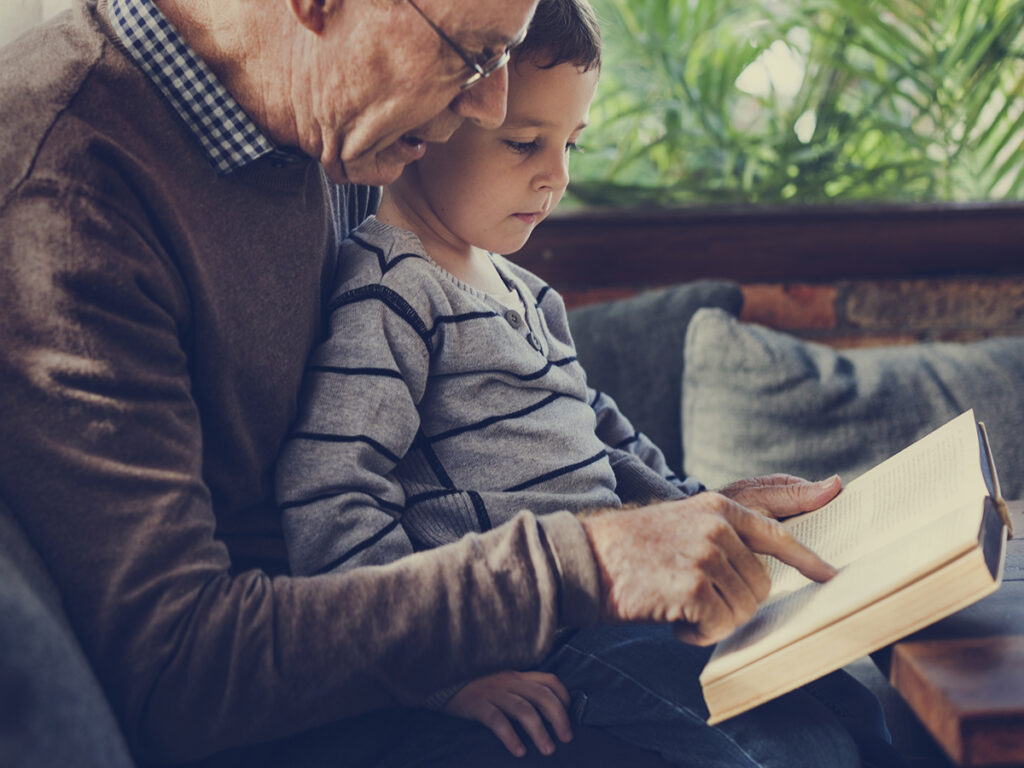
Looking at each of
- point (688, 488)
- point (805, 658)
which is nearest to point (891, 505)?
point (805, 658)

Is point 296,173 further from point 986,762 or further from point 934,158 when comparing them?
point 934,158

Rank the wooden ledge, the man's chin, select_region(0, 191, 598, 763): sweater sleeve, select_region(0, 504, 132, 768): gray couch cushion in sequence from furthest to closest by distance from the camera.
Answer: the wooden ledge < the man's chin < select_region(0, 191, 598, 763): sweater sleeve < select_region(0, 504, 132, 768): gray couch cushion

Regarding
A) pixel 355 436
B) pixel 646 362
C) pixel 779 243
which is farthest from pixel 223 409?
pixel 779 243

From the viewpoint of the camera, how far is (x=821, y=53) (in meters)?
2.27

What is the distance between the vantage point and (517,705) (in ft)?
2.78

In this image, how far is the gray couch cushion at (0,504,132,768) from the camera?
0.53m

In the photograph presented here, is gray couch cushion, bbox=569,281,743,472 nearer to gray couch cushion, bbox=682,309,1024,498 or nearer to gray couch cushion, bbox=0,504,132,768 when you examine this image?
gray couch cushion, bbox=682,309,1024,498

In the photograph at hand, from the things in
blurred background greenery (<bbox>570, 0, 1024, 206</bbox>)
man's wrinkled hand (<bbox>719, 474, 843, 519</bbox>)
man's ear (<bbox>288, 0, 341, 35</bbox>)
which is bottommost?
man's wrinkled hand (<bbox>719, 474, 843, 519</bbox>)

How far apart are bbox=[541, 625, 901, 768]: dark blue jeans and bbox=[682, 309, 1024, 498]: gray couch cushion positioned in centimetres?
70

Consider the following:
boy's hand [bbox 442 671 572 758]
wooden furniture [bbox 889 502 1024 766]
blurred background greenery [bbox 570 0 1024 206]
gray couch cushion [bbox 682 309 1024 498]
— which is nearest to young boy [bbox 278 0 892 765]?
boy's hand [bbox 442 671 572 758]

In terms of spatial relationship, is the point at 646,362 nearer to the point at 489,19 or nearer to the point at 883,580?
the point at 489,19

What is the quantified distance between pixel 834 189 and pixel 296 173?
70.1 inches

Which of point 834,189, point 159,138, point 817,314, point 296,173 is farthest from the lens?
point 834,189

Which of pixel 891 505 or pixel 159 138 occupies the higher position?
pixel 159 138
